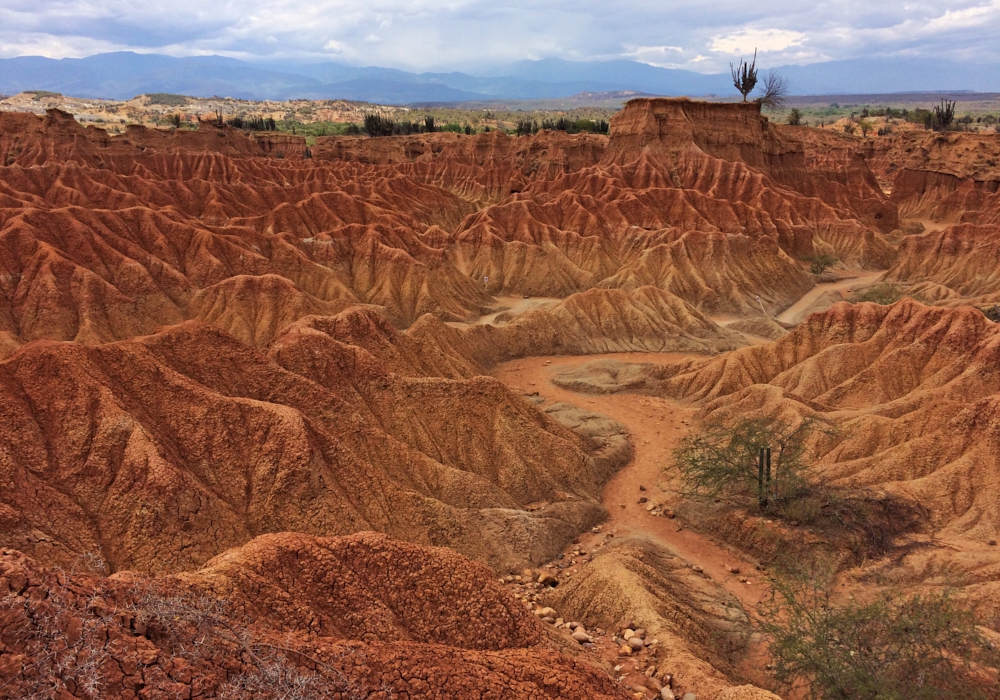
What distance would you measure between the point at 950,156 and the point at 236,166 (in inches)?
4151

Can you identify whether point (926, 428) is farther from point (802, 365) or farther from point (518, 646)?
point (518, 646)

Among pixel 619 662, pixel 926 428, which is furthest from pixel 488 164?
pixel 619 662

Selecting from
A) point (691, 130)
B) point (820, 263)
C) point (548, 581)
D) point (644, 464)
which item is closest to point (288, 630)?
point (548, 581)

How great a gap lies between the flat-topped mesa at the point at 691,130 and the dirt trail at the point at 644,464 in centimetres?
5201

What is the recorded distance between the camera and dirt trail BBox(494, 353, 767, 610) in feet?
79.5

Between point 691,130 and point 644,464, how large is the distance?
72328 millimetres

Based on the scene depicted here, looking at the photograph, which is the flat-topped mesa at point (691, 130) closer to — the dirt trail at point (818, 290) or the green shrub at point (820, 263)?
the green shrub at point (820, 263)

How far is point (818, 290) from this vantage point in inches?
2675

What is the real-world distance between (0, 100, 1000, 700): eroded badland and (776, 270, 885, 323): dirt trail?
0.45 m

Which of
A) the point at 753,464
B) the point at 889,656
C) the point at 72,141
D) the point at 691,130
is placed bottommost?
the point at 753,464

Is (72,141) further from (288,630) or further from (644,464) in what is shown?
(288,630)

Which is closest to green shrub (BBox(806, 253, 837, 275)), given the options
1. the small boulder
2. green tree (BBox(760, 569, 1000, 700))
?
green tree (BBox(760, 569, 1000, 700))

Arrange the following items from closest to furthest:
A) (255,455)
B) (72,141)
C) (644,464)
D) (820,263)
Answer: (255,455) < (644,464) < (820,263) < (72,141)

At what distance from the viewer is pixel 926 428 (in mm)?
27781
